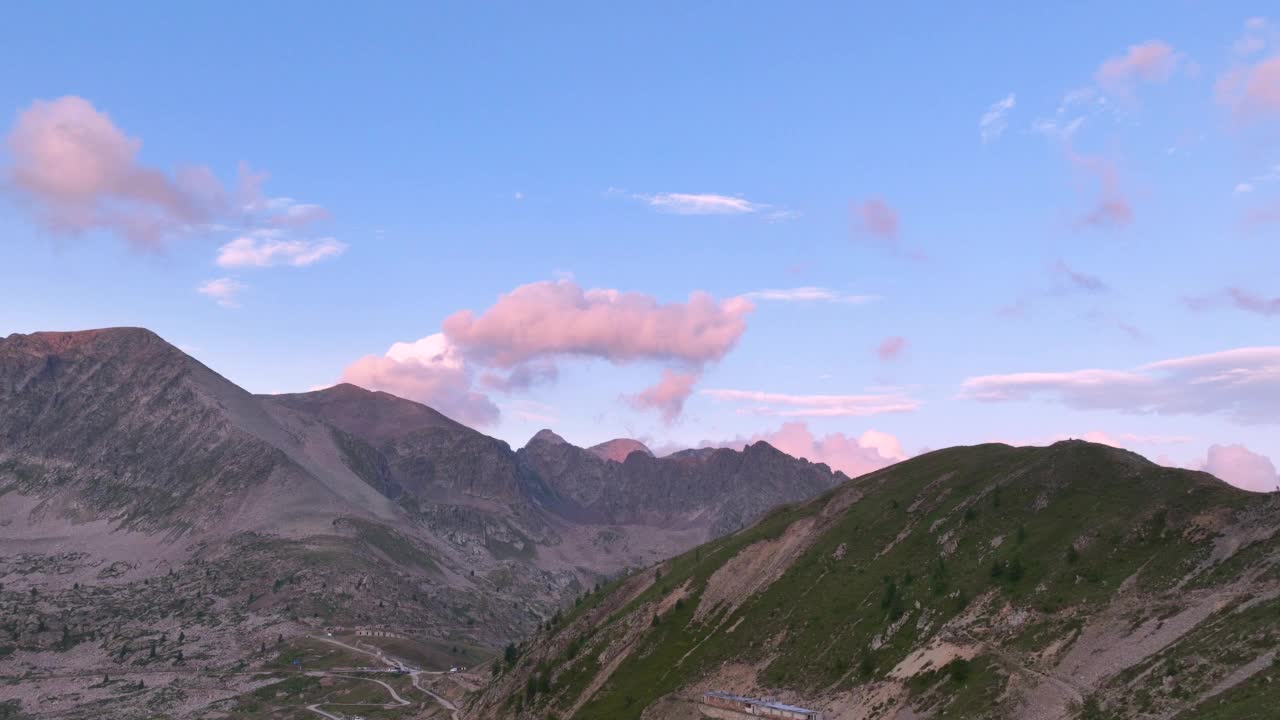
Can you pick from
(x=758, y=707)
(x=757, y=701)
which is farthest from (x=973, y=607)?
(x=757, y=701)

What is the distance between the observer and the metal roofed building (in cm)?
10281

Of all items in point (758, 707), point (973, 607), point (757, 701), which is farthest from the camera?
point (757, 701)

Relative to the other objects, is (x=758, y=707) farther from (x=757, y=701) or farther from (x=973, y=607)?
(x=973, y=607)

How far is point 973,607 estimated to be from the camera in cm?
10375

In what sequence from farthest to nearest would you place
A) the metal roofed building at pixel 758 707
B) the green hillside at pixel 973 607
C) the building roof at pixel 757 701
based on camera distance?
1. the building roof at pixel 757 701
2. the metal roofed building at pixel 758 707
3. the green hillside at pixel 973 607

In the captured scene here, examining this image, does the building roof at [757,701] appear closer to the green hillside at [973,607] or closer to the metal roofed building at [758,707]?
the metal roofed building at [758,707]

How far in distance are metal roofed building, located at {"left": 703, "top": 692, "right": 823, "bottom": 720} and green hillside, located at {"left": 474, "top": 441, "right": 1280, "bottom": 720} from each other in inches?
107

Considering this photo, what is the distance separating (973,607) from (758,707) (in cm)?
2569

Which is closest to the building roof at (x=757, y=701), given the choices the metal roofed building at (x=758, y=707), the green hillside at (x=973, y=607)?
the metal roofed building at (x=758, y=707)

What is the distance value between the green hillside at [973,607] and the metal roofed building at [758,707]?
2.71 metres

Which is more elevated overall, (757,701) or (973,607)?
(973,607)

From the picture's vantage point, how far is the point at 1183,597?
287ft

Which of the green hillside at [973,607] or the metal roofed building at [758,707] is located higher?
the green hillside at [973,607]

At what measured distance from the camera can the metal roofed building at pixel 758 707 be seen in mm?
102812
